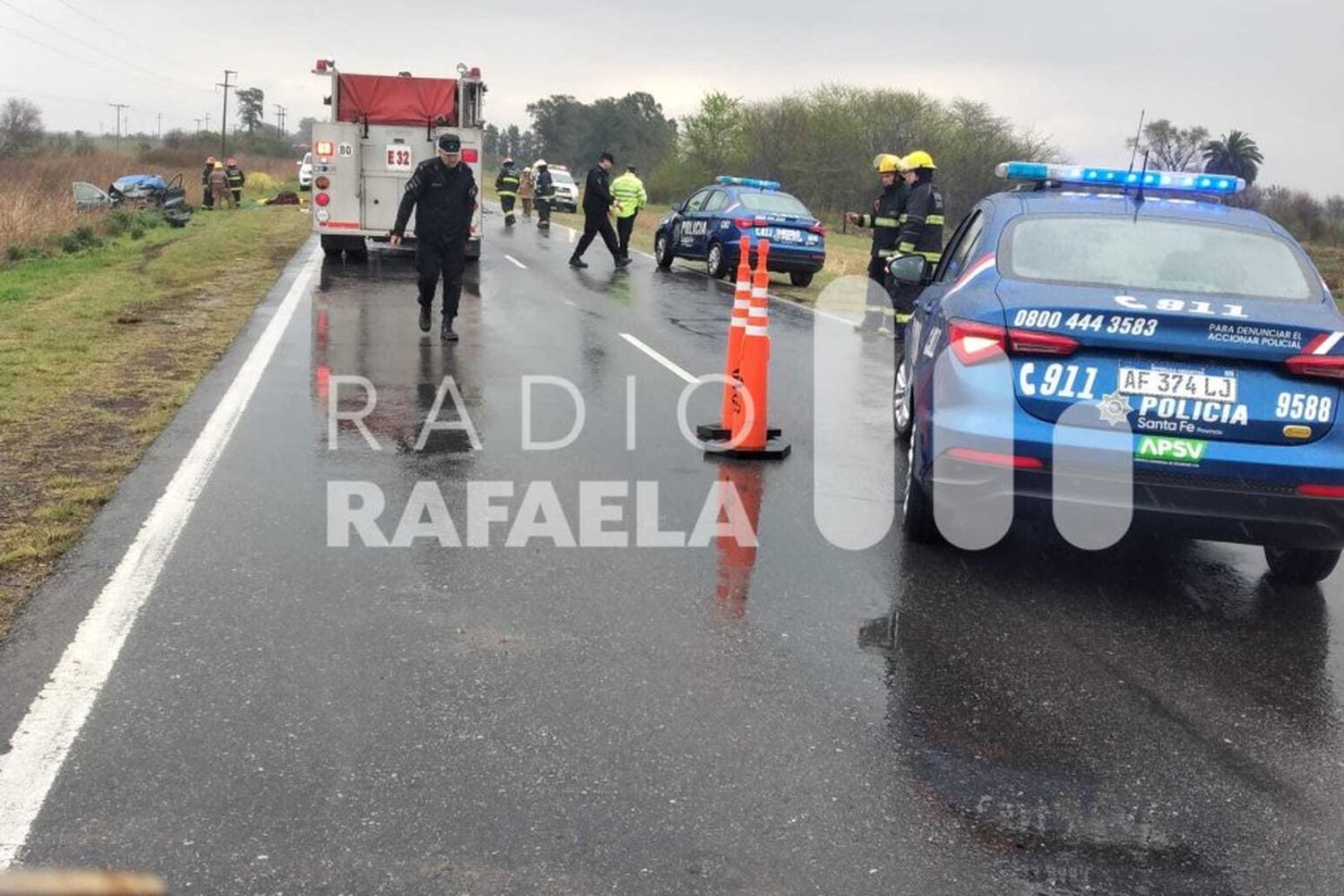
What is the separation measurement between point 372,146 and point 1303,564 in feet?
52.1

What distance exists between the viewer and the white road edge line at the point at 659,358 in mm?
10883

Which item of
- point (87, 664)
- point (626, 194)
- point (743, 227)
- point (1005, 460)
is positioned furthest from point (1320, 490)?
point (626, 194)

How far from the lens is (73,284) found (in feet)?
54.7

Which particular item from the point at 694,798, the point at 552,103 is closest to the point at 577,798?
the point at 694,798

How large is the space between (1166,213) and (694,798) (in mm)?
4062

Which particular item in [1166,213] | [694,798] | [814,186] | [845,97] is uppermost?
[845,97]

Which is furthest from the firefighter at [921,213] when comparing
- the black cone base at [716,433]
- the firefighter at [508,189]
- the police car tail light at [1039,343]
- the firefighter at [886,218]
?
the firefighter at [508,189]

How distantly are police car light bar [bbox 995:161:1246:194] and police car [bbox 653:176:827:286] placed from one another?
12338 millimetres

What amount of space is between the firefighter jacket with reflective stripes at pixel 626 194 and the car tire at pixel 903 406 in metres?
13.5

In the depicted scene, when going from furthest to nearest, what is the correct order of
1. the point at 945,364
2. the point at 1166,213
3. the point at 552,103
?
the point at 552,103 → the point at 1166,213 → the point at 945,364

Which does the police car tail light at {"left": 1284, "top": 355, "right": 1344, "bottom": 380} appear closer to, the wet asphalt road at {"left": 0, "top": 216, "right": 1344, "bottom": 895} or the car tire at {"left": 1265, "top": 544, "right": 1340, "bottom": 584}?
the car tire at {"left": 1265, "top": 544, "right": 1340, "bottom": 584}

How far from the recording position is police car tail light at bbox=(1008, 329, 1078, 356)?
16.9 feet

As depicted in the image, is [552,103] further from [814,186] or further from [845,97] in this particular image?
[814,186]

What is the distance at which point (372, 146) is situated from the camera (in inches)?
744
